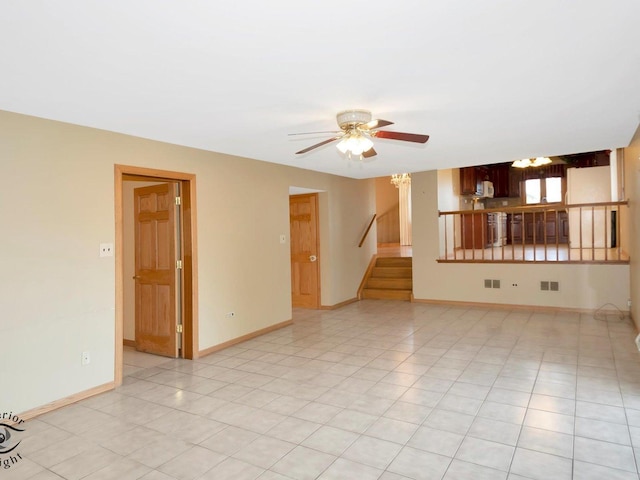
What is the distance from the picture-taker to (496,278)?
6836 mm

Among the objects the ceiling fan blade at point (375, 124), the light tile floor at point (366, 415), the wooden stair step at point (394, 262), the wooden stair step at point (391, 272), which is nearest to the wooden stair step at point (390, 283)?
the wooden stair step at point (391, 272)

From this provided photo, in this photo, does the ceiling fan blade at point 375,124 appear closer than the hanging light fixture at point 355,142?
Yes

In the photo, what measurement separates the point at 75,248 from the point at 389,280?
19.5ft

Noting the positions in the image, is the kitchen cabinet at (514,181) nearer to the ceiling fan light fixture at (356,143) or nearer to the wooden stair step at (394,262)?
the wooden stair step at (394,262)

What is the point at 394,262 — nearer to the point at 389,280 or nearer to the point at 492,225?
the point at 389,280

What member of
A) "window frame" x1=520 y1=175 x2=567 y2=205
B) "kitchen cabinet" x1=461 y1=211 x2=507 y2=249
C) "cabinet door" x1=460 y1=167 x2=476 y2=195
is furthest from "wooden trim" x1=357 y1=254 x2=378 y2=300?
"window frame" x1=520 y1=175 x2=567 y2=205

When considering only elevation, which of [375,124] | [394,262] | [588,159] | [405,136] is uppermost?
[588,159]

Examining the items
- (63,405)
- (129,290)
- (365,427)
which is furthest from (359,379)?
(129,290)

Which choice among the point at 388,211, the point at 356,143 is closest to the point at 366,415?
the point at 356,143

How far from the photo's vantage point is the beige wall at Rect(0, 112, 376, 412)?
10.1ft

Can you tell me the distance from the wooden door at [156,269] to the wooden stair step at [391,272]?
15.5 ft

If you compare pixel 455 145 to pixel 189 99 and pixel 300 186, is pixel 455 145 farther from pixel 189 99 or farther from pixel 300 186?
pixel 189 99

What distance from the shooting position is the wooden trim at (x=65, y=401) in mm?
3145

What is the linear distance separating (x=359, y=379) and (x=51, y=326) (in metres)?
2.68
